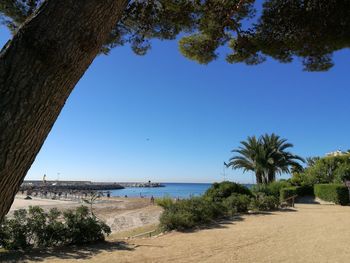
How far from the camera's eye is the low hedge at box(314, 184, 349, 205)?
2535 centimetres

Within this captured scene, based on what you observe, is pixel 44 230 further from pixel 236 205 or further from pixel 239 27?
pixel 236 205

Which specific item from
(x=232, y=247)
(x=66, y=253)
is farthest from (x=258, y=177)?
(x=66, y=253)

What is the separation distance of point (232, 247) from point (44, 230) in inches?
198

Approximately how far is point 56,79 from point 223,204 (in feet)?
53.1

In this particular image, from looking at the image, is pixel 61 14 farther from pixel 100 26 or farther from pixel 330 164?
pixel 330 164

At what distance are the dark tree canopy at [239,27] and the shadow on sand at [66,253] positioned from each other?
5040 millimetres

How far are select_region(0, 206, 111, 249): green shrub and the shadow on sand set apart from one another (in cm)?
39

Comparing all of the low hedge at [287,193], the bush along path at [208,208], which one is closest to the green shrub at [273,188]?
the low hedge at [287,193]

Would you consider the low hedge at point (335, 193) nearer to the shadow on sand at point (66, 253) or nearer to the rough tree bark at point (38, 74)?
the shadow on sand at point (66, 253)

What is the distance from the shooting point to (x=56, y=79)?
2.07 m

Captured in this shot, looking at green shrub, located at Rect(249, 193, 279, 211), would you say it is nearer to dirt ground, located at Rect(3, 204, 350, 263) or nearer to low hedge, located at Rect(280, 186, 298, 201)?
dirt ground, located at Rect(3, 204, 350, 263)

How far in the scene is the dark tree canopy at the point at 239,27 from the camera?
7.10 m

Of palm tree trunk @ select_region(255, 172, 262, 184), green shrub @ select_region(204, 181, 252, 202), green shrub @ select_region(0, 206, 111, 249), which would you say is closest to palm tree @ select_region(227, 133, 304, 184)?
palm tree trunk @ select_region(255, 172, 262, 184)

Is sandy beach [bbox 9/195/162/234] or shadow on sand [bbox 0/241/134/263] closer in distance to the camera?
shadow on sand [bbox 0/241/134/263]
